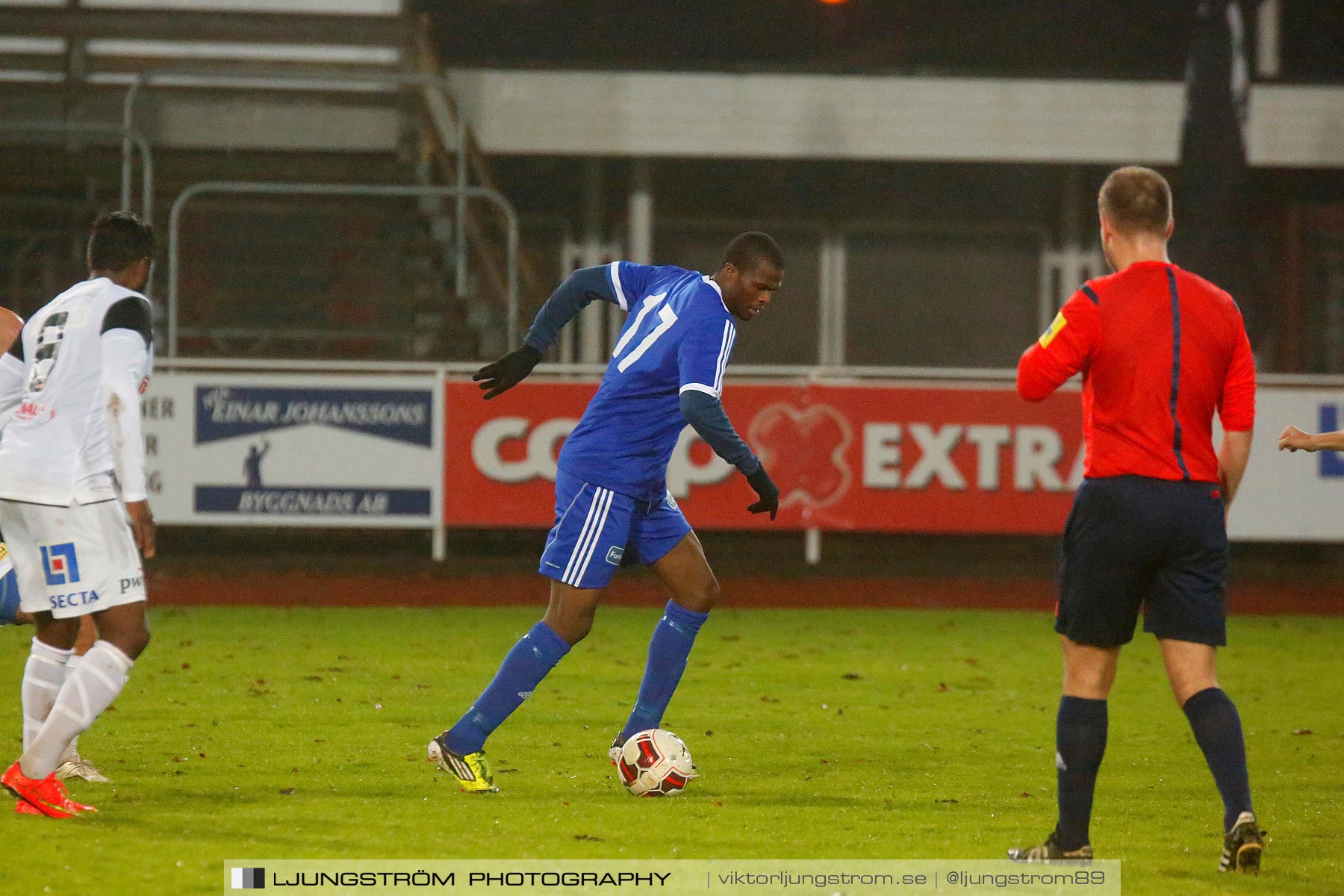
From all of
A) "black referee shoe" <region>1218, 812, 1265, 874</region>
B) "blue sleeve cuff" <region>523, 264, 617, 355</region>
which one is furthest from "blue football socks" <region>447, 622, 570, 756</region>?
"black referee shoe" <region>1218, 812, 1265, 874</region>

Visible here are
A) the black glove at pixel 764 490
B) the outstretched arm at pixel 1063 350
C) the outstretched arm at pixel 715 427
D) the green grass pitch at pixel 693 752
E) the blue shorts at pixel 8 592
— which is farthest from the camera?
the blue shorts at pixel 8 592

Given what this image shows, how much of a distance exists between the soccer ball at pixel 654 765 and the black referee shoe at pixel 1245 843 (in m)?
1.91

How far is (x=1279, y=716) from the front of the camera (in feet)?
27.7

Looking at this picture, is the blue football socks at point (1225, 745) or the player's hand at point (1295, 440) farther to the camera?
the player's hand at point (1295, 440)

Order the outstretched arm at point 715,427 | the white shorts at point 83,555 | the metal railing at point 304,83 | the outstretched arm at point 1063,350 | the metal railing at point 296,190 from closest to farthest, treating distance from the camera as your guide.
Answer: the outstretched arm at point 1063,350 → the white shorts at point 83,555 → the outstretched arm at point 715,427 → the metal railing at point 296,190 → the metal railing at point 304,83

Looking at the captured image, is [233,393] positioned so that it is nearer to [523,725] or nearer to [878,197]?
[523,725]

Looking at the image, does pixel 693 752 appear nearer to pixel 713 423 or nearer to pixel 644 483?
pixel 644 483

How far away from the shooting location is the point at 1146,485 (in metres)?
4.80

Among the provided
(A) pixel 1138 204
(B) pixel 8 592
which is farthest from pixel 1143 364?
(B) pixel 8 592

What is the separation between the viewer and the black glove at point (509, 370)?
636cm

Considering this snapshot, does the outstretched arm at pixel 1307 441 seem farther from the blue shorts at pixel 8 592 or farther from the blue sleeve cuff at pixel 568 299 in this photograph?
the blue shorts at pixel 8 592

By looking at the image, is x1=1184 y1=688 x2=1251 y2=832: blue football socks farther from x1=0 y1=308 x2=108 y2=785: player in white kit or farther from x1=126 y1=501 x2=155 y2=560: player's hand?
x1=0 y1=308 x2=108 y2=785: player in white kit

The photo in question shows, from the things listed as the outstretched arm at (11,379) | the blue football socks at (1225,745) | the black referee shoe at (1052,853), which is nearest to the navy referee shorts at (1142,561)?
the blue football socks at (1225,745)

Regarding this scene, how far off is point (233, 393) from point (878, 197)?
10.9 metres
